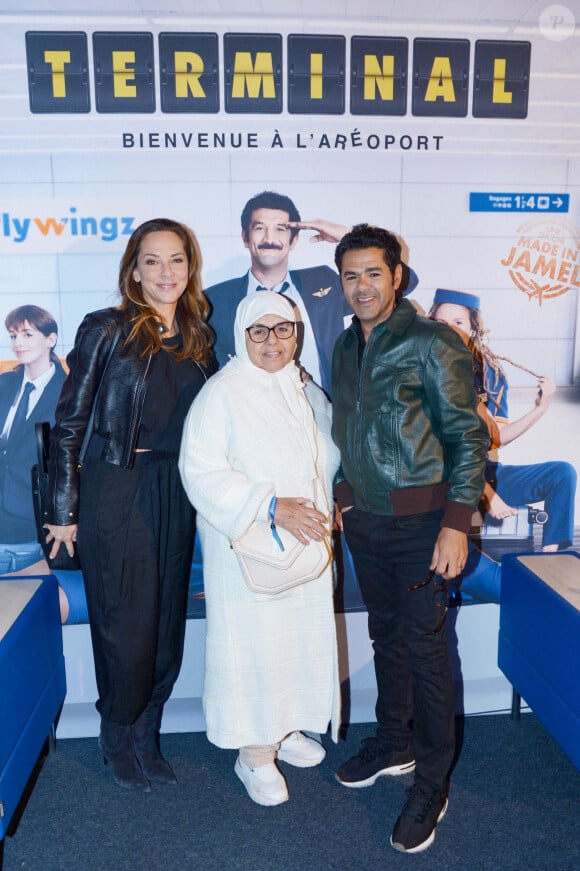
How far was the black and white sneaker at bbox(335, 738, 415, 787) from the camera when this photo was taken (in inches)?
91.1

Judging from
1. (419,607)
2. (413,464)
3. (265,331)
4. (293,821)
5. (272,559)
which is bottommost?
(293,821)

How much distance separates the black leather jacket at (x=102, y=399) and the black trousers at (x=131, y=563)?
0.06 meters

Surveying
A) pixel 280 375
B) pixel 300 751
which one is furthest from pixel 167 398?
pixel 300 751

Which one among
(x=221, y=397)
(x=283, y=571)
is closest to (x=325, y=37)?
(x=221, y=397)

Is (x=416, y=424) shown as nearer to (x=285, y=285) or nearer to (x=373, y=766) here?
(x=285, y=285)

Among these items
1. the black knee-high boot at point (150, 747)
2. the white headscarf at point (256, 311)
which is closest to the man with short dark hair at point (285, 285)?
the white headscarf at point (256, 311)

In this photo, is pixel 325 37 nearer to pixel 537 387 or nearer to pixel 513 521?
pixel 537 387

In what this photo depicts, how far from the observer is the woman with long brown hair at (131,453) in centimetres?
207

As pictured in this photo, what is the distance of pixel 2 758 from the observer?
191cm

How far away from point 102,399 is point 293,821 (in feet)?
4.46

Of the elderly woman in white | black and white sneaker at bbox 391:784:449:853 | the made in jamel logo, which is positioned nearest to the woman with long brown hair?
the elderly woman in white

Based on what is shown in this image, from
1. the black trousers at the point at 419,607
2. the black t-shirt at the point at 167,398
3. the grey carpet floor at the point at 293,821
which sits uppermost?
the black t-shirt at the point at 167,398

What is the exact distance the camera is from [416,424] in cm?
198

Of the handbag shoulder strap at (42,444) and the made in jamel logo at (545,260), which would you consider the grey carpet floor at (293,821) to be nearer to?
the handbag shoulder strap at (42,444)
